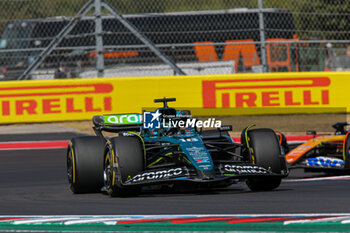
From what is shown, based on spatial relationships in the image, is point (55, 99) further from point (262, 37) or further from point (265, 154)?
point (265, 154)

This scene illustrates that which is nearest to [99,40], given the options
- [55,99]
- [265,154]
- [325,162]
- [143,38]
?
[143,38]

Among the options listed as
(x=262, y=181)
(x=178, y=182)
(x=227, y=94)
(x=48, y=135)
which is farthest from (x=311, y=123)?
(x=178, y=182)

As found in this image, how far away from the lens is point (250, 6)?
53.0ft

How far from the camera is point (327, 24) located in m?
15.4

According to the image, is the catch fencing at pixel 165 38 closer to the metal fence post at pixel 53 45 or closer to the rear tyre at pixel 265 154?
the metal fence post at pixel 53 45

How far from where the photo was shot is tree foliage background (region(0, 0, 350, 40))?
1525cm

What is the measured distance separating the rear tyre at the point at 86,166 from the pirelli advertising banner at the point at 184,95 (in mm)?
6676

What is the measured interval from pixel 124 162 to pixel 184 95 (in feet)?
25.3

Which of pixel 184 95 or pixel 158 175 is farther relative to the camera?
pixel 184 95

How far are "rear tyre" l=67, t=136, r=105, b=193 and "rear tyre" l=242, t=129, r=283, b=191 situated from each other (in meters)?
1.60

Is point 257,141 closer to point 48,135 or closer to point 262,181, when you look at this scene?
point 262,181

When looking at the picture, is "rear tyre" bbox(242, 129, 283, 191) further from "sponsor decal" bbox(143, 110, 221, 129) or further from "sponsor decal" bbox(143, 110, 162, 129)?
"sponsor decal" bbox(143, 110, 162, 129)

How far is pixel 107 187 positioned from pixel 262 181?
5.23ft

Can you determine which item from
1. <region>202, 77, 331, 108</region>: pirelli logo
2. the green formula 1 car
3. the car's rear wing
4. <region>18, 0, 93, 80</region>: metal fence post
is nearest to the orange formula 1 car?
the green formula 1 car
